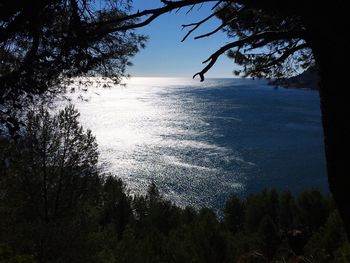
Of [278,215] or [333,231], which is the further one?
[278,215]

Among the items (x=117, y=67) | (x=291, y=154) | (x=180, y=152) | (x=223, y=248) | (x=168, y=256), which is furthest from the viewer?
(x=180, y=152)

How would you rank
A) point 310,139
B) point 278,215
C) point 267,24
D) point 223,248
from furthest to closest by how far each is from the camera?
point 310,139 < point 278,215 < point 223,248 < point 267,24

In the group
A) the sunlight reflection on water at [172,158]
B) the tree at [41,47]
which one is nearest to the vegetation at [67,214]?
the tree at [41,47]

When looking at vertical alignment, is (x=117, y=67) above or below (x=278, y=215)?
above

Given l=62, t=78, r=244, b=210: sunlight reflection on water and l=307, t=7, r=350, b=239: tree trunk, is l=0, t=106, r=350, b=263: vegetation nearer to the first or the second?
l=62, t=78, r=244, b=210: sunlight reflection on water

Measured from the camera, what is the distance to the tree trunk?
11.3 feet

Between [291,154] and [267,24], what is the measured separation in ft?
234

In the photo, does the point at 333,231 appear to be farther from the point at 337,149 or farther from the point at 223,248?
the point at 337,149

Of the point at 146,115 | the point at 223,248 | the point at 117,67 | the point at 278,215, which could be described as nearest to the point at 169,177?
the point at 278,215

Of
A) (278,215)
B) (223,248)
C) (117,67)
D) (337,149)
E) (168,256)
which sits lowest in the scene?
(278,215)

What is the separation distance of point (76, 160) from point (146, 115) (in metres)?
126

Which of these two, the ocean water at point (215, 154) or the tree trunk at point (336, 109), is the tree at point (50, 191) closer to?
the ocean water at point (215, 154)

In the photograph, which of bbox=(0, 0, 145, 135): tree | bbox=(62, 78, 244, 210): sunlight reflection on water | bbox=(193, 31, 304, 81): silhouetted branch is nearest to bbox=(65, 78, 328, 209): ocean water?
bbox=(62, 78, 244, 210): sunlight reflection on water

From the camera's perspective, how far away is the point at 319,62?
361 centimetres
